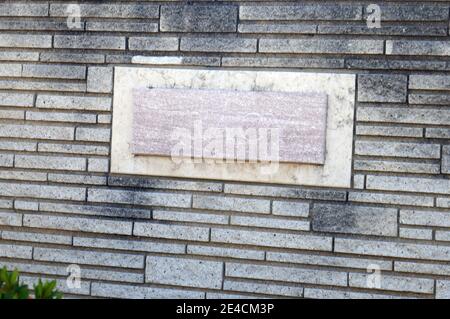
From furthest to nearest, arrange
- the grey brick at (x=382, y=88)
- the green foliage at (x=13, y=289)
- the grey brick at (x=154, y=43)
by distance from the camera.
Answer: the grey brick at (x=154, y=43), the grey brick at (x=382, y=88), the green foliage at (x=13, y=289)

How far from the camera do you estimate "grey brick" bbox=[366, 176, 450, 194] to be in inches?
194

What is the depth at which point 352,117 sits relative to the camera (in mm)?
5086

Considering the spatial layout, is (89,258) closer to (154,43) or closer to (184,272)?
(184,272)

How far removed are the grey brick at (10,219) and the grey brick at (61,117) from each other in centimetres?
80

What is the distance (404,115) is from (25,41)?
313cm

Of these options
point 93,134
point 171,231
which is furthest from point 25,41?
point 171,231

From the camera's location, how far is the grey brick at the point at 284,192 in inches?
201

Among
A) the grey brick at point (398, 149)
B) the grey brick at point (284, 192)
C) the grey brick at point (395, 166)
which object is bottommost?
the grey brick at point (284, 192)

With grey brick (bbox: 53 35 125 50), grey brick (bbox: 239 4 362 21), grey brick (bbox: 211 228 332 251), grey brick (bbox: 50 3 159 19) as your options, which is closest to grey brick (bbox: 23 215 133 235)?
grey brick (bbox: 211 228 332 251)

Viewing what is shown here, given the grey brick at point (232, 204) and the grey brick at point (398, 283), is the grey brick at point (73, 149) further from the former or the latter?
the grey brick at point (398, 283)

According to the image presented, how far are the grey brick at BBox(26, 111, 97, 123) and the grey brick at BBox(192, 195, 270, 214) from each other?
3.59ft

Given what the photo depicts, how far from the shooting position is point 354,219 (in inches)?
199

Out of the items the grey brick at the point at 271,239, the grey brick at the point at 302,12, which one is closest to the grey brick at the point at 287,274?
the grey brick at the point at 271,239

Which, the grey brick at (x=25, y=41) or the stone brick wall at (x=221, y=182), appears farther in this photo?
the grey brick at (x=25, y=41)
